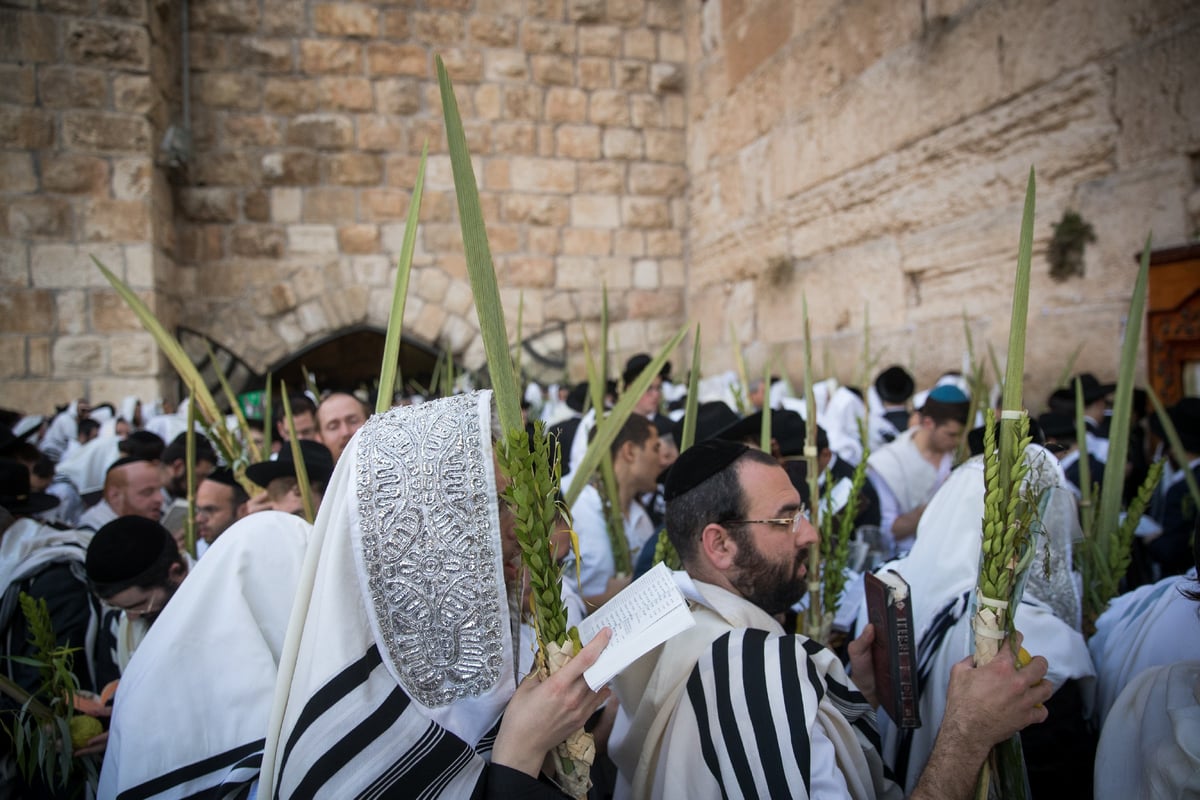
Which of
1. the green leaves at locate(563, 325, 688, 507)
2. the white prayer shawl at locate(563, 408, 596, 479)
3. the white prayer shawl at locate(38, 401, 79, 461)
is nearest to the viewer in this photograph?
the green leaves at locate(563, 325, 688, 507)

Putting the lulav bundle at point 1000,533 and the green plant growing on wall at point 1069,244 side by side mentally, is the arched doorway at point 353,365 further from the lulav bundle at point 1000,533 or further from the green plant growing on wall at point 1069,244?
the lulav bundle at point 1000,533

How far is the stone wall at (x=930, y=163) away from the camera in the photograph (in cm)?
439

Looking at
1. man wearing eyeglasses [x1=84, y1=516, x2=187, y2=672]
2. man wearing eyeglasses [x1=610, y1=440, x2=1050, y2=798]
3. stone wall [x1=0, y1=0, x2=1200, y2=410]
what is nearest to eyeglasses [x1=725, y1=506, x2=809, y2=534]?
man wearing eyeglasses [x1=610, y1=440, x2=1050, y2=798]

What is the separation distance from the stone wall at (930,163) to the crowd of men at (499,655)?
291 centimetres

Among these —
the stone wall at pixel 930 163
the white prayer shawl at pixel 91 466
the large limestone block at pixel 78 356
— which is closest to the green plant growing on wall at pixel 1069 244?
the stone wall at pixel 930 163

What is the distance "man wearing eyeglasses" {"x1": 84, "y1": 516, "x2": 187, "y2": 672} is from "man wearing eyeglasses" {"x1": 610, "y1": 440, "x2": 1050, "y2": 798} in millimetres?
1329

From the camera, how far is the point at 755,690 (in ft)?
4.37

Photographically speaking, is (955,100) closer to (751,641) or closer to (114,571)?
(751,641)

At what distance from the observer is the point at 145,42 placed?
736cm

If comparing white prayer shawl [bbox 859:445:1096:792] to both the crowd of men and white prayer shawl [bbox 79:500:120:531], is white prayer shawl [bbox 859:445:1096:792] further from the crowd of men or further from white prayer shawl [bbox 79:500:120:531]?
white prayer shawl [bbox 79:500:120:531]

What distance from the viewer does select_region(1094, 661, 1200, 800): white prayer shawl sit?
1207 millimetres

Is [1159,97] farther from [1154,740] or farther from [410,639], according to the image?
[410,639]

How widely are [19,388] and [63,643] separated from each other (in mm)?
6596

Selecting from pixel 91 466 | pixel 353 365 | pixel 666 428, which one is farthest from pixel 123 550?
pixel 353 365
